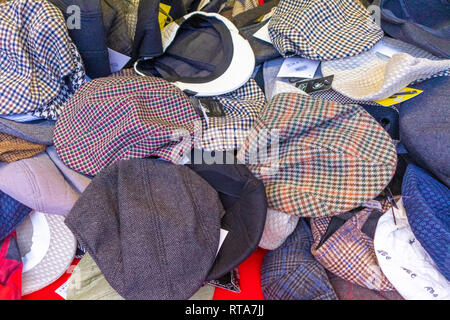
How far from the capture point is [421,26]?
32.9 inches

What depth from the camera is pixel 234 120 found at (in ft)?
2.48

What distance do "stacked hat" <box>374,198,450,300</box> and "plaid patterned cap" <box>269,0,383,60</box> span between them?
1.20ft

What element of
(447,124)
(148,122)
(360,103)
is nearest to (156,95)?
(148,122)

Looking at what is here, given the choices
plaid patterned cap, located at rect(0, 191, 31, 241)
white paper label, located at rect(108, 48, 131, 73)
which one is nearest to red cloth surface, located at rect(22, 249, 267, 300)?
plaid patterned cap, located at rect(0, 191, 31, 241)

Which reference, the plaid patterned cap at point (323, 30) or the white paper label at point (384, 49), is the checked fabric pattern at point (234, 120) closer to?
the plaid patterned cap at point (323, 30)

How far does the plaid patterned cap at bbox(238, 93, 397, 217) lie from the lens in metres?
0.66

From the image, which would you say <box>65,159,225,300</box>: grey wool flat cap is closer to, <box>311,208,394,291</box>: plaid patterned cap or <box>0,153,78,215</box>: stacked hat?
<box>0,153,78,215</box>: stacked hat

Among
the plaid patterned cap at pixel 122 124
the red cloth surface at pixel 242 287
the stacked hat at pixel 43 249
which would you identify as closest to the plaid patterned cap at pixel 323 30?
the plaid patterned cap at pixel 122 124

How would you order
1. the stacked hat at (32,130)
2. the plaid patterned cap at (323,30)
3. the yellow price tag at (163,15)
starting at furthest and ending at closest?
the yellow price tag at (163,15) → the plaid patterned cap at (323,30) → the stacked hat at (32,130)

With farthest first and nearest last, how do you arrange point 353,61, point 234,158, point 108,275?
point 353,61 → point 234,158 → point 108,275

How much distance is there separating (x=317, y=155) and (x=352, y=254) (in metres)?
0.21

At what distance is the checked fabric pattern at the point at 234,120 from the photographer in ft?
2.38
